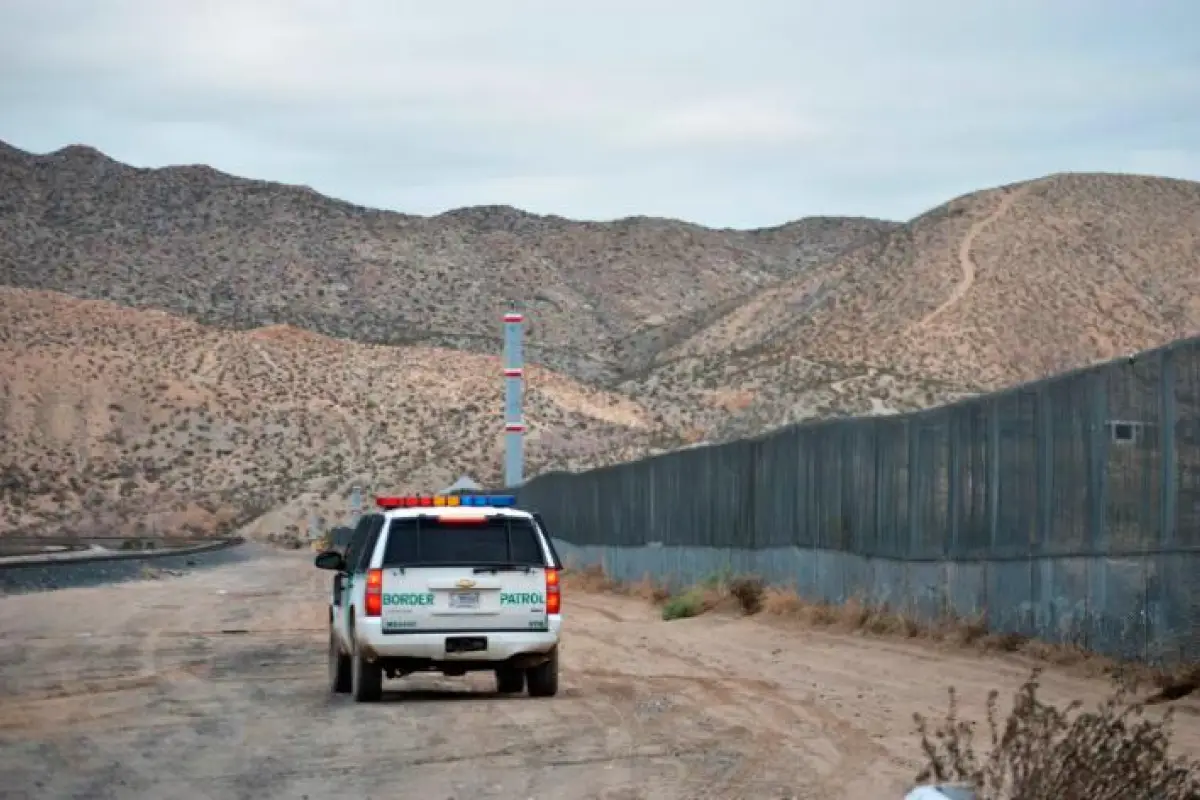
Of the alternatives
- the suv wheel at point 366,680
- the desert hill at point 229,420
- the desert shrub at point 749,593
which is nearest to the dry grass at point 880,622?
the desert shrub at point 749,593

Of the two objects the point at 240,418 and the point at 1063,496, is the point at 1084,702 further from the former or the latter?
the point at 240,418

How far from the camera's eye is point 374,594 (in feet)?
63.3

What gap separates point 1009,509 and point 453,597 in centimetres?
635

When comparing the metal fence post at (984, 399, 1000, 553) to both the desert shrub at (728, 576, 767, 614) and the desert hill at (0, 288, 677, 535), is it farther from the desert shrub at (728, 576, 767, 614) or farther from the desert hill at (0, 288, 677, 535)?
the desert hill at (0, 288, 677, 535)

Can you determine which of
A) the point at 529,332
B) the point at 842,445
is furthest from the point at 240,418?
the point at 842,445

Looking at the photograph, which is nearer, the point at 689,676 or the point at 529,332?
the point at 689,676

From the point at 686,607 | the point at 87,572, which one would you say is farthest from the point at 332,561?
the point at 87,572

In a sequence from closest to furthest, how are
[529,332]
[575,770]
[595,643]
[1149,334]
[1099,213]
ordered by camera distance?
[575,770], [595,643], [1149,334], [1099,213], [529,332]

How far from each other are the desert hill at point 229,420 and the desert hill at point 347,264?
18145 millimetres

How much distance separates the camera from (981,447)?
24.0 meters

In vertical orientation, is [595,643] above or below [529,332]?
below

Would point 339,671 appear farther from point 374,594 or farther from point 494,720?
point 494,720

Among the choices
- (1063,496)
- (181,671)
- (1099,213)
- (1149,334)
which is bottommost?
(181,671)

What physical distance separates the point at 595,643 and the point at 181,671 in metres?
6.15
